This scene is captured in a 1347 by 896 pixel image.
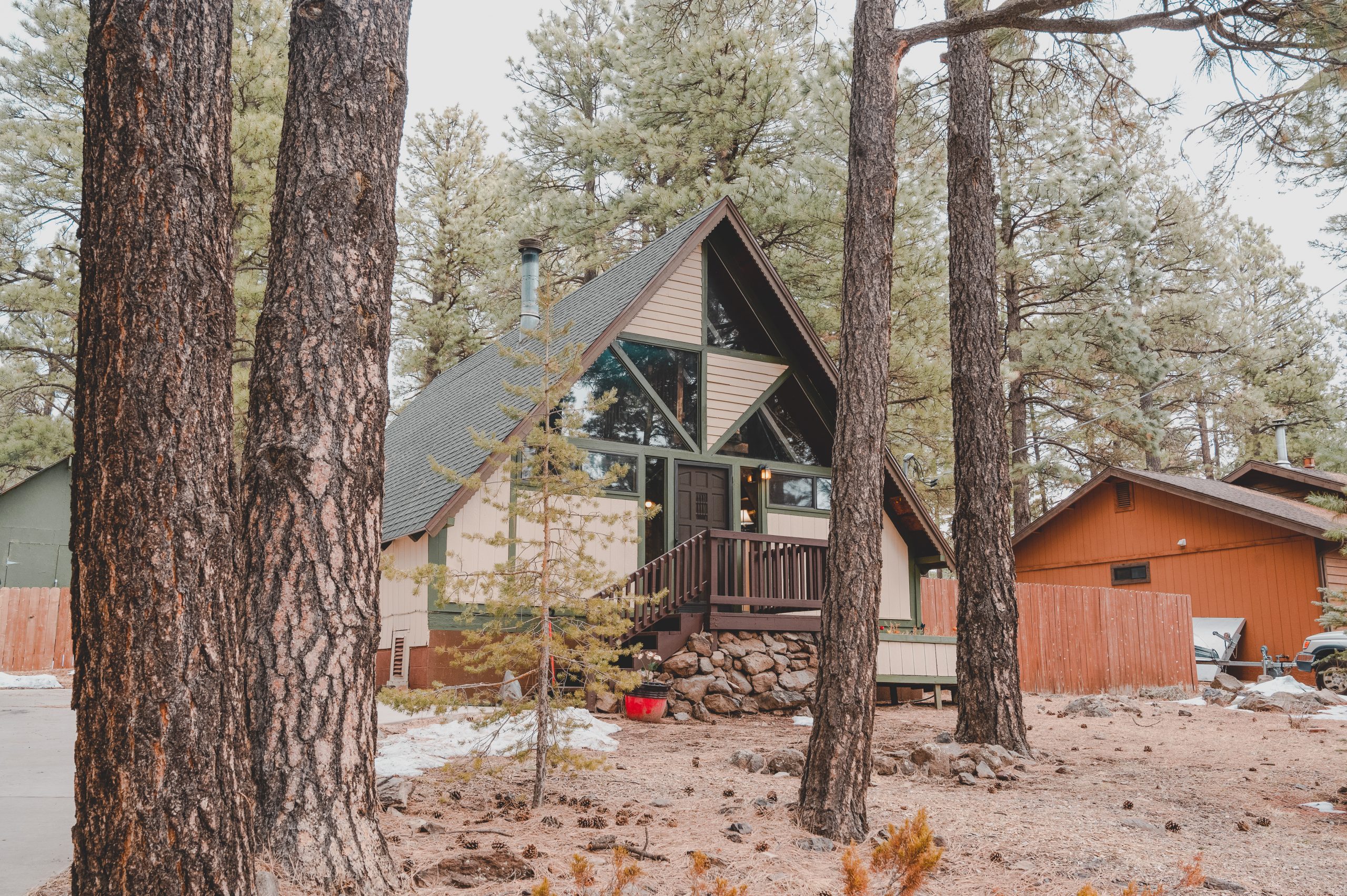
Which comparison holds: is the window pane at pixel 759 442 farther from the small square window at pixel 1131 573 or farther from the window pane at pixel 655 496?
the small square window at pixel 1131 573

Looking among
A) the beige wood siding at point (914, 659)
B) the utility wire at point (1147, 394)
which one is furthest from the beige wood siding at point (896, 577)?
the utility wire at point (1147, 394)

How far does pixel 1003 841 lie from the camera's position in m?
4.55

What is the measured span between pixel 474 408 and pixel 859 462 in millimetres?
9895

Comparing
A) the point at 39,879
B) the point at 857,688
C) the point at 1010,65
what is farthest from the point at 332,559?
the point at 1010,65

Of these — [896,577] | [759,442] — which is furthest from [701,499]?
[896,577]

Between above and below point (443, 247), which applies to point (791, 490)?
below

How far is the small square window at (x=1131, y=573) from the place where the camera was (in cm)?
2100

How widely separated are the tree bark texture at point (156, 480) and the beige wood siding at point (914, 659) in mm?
9780

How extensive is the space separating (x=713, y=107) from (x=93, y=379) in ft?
64.8

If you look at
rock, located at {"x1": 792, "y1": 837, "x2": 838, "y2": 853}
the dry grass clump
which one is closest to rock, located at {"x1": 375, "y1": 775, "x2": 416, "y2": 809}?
rock, located at {"x1": 792, "y1": 837, "x2": 838, "y2": 853}

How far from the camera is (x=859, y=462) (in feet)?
16.5

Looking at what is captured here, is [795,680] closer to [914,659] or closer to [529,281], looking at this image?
[914,659]

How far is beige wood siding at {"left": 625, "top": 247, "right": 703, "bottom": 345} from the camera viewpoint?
41.1ft

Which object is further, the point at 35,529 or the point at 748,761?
the point at 35,529
